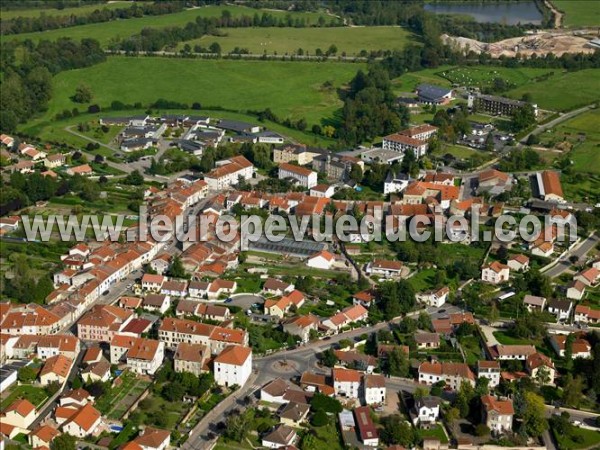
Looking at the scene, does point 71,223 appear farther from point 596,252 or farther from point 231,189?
point 596,252

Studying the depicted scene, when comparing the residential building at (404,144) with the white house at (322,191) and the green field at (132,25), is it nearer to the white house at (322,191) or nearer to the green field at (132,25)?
the white house at (322,191)

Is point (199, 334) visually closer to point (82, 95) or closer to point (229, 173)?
point (229, 173)

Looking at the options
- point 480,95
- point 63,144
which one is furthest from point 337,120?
point 63,144

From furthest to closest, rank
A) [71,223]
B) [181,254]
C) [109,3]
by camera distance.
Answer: [109,3] → [71,223] → [181,254]

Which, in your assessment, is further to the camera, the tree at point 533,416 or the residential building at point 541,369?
the residential building at point 541,369

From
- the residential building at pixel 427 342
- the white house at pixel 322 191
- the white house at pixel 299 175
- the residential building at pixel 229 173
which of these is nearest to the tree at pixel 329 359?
the residential building at pixel 427 342

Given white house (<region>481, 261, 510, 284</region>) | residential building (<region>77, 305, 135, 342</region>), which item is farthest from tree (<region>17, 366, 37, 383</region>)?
white house (<region>481, 261, 510, 284</region>)
